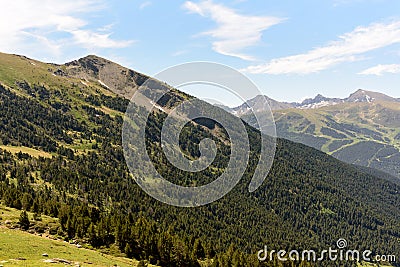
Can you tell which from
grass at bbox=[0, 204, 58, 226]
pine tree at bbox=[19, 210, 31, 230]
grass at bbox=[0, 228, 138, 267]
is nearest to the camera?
grass at bbox=[0, 228, 138, 267]

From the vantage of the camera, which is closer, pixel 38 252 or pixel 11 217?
pixel 38 252

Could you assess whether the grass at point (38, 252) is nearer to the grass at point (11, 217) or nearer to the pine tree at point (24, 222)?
the pine tree at point (24, 222)

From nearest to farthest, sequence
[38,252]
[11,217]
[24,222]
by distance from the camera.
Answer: [38,252], [24,222], [11,217]

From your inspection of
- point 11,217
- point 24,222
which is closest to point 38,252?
point 24,222

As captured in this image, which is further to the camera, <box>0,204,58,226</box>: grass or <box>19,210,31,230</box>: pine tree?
<box>0,204,58,226</box>: grass

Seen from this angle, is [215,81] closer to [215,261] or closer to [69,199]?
[215,261]

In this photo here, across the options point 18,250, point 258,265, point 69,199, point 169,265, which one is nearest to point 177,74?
point 18,250

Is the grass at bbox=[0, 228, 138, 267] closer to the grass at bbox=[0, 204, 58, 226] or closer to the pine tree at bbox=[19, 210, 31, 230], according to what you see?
the pine tree at bbox=[19, 210, 31, 230]

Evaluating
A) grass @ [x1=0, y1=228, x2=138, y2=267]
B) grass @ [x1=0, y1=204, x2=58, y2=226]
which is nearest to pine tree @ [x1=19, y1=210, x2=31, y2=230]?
grass @ [x1=0, y1=204, x2=58, y2=226]

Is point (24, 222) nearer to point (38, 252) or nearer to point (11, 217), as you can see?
point (11, 217)

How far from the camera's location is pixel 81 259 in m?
61.6

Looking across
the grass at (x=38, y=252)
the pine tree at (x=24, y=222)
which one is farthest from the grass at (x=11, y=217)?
the grass at (x=38, y=252)

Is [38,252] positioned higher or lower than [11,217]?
higher

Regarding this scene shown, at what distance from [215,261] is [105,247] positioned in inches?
1258
